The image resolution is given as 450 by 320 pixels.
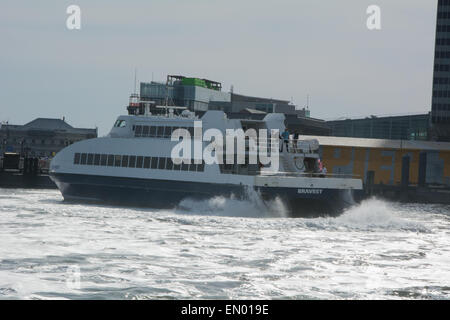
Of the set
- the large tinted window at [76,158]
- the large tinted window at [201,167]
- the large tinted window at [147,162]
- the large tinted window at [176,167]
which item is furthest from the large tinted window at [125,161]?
the large tinted window at [201,167]

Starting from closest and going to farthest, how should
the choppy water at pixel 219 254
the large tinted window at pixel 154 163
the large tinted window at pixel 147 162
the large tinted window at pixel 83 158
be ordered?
the choppy water at pixel 219 254 → the large tinted window at pixel 154 163 → the large tinted window at pixel 147 162 → the large tinted window at pixel 83 158

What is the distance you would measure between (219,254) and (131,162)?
1875cm

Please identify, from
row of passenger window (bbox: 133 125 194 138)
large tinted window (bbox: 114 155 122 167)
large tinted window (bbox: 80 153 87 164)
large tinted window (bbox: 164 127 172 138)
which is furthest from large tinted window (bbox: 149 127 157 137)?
large tinted window (bbox: 80 153 87 164)

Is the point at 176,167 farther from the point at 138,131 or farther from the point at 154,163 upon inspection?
the point at 138,131

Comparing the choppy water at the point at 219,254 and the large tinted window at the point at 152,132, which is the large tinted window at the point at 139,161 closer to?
the large tinted window at the point at 152,132

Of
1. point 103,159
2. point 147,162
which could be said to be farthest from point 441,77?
point 103,159

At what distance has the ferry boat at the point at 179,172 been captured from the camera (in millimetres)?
38250

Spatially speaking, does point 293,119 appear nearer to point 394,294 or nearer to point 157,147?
point 157,147

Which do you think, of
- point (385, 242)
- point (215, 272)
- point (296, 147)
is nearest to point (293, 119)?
point (296, 147)

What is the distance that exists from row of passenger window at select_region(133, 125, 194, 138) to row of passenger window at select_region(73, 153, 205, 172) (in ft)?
5.29

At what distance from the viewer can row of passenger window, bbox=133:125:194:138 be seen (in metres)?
42.2

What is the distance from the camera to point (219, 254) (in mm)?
24859

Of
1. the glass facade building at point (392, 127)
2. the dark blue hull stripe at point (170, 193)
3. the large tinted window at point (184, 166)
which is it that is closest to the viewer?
the dark blue hull stripe at point (170, 193)

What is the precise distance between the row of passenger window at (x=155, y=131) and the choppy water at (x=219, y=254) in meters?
5.06
